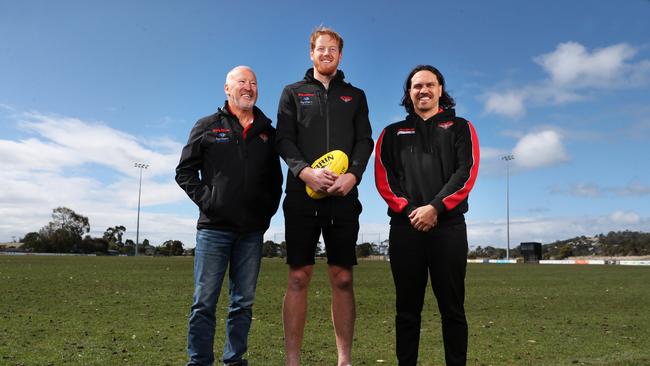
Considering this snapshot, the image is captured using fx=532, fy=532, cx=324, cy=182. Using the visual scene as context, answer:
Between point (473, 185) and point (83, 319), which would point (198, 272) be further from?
point (83, 319)

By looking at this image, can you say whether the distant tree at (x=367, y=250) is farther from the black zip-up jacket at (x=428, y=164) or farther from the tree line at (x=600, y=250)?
the black zip-up jacket at (x=428, y=164)

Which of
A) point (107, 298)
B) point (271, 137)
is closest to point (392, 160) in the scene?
point (271, 137)

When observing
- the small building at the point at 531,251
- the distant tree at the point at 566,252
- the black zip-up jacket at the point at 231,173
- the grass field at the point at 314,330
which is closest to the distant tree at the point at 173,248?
the small building at the point at 531,251

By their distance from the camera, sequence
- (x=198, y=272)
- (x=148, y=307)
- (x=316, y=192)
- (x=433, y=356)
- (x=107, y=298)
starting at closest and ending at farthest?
(x=316, y=192) → (x=198, y=272) → (x=433, y=356) → (x=148, y=307) → (x=107, y=298)

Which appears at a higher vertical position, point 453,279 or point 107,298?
point 453,279

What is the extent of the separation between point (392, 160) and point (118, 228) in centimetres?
13450

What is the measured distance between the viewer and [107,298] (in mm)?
10508

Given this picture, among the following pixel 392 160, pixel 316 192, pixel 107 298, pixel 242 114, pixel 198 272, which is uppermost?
pixel 242 114

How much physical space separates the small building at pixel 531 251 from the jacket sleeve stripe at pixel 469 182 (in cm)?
7164

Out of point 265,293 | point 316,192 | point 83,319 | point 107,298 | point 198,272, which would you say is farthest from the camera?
point 265,293

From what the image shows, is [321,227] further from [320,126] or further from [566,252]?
[566,252]

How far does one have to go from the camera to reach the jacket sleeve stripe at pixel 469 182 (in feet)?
11.5

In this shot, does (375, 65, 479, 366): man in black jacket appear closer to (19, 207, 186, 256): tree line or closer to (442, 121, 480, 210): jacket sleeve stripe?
(442, 121, 480, 210): jacket sleeve stripe

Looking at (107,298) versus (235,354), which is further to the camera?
(107,298)
